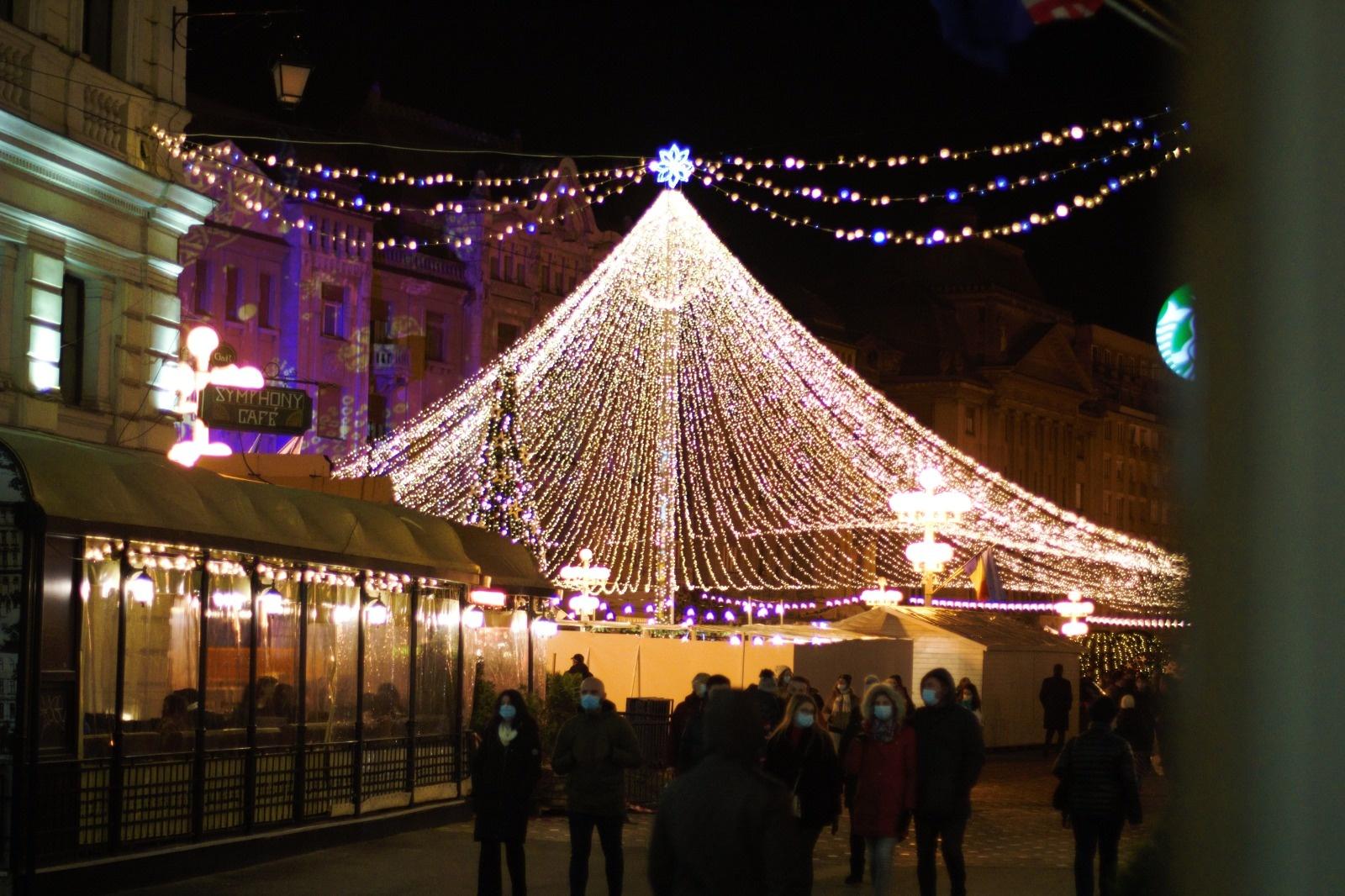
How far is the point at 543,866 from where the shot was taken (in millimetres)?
16281

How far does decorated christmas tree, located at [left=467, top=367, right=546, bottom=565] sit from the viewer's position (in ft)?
132

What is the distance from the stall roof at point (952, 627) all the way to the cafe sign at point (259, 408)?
1292cm

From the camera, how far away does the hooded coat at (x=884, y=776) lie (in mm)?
12594

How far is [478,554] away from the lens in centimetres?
2184

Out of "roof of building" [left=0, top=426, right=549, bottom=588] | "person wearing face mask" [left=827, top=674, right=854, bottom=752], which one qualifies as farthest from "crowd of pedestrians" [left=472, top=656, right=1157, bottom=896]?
"person wearing face mask" [left=827, top=674, right=854, bottom=752]

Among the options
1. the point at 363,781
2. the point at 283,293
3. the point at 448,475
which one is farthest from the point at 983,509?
the point at 363,781

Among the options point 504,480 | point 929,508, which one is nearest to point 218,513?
point 929,508

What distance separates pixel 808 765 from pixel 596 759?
1.48 meters

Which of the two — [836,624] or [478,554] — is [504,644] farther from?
[836,624]

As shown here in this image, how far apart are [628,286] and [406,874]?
577 inches

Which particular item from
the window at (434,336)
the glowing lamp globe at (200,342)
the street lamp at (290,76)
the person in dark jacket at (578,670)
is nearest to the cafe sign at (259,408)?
the glowing lamp globe at (200,342)

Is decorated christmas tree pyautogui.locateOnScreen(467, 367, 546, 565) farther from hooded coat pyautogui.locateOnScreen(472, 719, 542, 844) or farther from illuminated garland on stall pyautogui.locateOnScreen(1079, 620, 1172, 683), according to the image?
hooded coat pyautogui.locateOnScreen(472, 719, 542, 844)

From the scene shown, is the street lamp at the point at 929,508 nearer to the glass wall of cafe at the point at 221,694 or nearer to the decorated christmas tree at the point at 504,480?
the decorated christmas tree at the point at 504,480

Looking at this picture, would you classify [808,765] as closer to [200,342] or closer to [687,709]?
[687,709]
